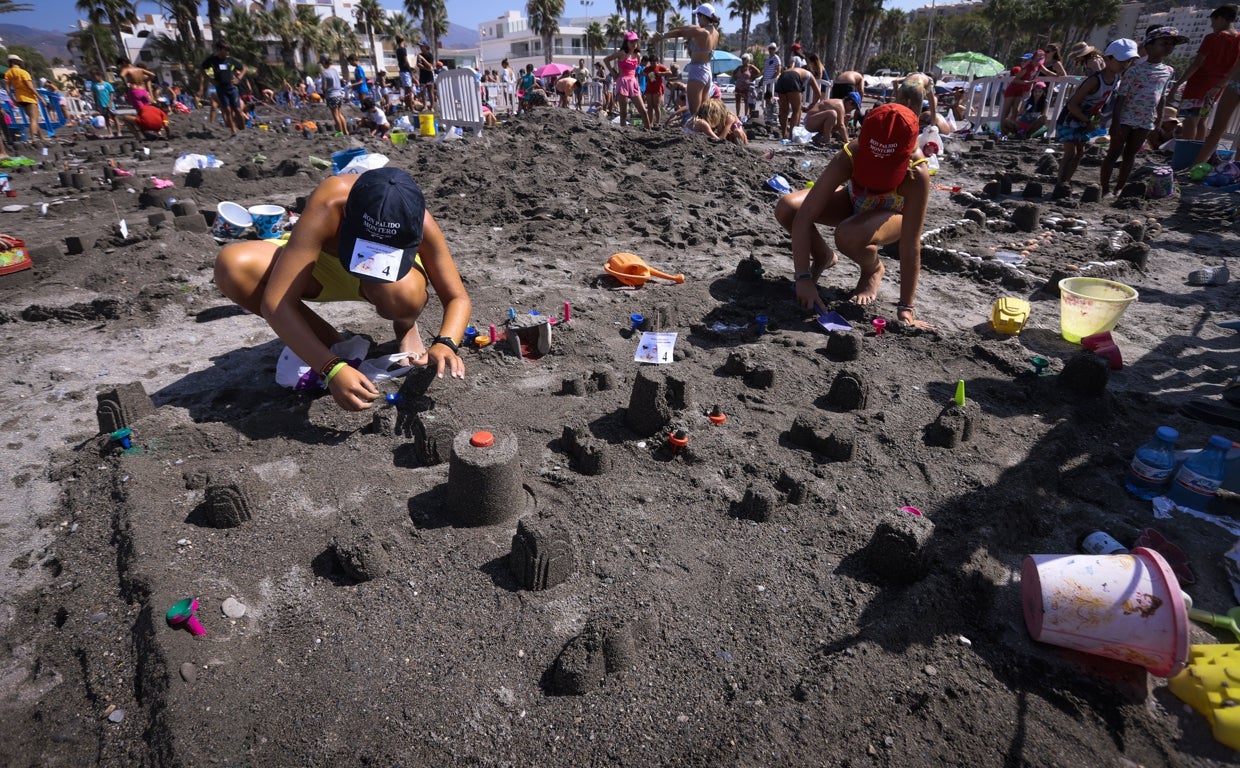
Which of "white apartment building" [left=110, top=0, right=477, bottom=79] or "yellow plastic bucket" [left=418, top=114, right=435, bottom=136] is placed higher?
"white apartment building" [left=110, top=0, right=477, bottom=79]

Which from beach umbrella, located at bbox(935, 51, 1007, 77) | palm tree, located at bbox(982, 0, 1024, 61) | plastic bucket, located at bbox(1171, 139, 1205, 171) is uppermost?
palm tree, located at bbox(982, 0, 1024, 61)

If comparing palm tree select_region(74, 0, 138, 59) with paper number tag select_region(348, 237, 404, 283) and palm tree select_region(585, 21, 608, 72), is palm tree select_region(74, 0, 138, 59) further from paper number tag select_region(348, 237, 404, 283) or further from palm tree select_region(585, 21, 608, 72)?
paper number tag select_region(348, 237, 404, 283)

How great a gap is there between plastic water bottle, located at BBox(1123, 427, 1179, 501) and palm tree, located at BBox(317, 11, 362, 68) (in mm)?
36792

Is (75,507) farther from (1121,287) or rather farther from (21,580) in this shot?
(1121,287)

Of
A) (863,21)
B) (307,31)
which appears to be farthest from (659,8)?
(307,31)

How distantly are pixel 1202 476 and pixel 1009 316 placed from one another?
1.92m

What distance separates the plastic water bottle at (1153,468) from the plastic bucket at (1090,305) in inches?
62.2

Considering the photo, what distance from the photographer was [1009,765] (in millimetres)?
1729

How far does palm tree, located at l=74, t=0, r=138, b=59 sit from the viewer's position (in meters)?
30.1

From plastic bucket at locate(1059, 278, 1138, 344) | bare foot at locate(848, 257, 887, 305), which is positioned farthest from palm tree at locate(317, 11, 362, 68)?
plastic bucket at locate(1059, 278, 1138, 344)

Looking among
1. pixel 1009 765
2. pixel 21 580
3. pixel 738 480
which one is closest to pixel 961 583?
pixel 1009 765

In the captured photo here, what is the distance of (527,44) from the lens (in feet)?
215

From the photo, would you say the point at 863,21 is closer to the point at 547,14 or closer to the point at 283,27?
the point at 547,14

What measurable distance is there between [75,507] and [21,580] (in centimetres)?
40
